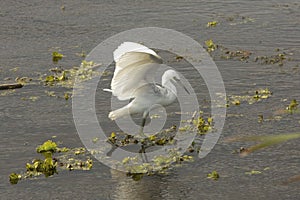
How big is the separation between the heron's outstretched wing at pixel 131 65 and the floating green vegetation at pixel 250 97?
170 cm

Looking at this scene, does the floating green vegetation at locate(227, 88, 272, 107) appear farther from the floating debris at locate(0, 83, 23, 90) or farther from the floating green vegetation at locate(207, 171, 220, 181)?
the floating debris at locate(0, 83, 23, 90)

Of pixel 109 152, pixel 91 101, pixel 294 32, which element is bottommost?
pixel 109 152

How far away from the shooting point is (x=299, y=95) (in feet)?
32.2

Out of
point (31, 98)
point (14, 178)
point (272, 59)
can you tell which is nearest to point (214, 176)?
point (14, 178)

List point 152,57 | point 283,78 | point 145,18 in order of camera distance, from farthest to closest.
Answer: point 145,18, point 283,78, point 152,57

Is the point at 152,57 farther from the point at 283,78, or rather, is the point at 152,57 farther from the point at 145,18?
the point at 145,18

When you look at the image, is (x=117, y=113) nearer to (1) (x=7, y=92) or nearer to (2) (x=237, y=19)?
(1) (x=7, y=92)

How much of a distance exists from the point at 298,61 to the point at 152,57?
461cm

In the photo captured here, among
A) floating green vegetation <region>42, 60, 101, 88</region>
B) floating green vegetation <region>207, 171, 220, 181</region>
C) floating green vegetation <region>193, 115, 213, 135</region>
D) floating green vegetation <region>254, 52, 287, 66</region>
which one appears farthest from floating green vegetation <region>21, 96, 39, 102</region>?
floating green vegetation <region>254, 52, 287, 66</region>

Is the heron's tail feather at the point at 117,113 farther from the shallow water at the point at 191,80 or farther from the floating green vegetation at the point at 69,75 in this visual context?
the floating green vegetation at the point at 69,75

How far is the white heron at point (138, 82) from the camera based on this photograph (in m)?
7.56

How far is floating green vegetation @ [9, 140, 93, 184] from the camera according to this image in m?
7.50

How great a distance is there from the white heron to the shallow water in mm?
777

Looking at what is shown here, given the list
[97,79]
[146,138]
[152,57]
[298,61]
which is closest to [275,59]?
[298,61]
